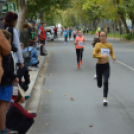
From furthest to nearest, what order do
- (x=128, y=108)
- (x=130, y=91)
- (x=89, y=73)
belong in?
(x=89, y=73)
(x=130, y=91)
(x=128, y=108)

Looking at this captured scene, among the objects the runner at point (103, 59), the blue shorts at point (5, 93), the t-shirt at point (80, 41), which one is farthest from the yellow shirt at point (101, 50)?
the t-shirt at point (80, 41)

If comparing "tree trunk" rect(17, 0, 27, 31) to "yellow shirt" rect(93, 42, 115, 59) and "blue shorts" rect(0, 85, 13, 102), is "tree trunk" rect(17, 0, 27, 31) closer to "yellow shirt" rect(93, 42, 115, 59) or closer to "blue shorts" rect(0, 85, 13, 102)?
"yellow shirt" rect(93, 42, 115, 59)

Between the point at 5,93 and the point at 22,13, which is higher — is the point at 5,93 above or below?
below

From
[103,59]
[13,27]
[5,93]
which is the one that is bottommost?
[103,59]

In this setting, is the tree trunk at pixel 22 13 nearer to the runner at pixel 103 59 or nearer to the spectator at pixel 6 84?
the runner at pixel 103 59

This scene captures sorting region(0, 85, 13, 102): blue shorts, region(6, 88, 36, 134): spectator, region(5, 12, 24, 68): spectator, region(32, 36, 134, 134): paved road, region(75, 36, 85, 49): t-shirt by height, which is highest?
region(5, 12, 24, 68): spectator

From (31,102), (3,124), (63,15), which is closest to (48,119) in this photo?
(31,102)

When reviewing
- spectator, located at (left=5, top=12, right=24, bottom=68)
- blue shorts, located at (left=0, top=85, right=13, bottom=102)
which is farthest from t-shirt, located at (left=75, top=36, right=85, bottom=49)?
blue shorts, located at (left=0, top=85, right=13, bottom=102)

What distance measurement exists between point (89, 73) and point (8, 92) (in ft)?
30.7

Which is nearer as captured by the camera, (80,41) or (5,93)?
(5,93)

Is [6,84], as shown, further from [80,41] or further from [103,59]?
[80,41]

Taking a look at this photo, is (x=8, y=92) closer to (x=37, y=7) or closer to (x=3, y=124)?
(x=3, y=124)

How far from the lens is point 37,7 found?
30969 mm

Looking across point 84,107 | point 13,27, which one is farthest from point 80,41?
point 13,27
